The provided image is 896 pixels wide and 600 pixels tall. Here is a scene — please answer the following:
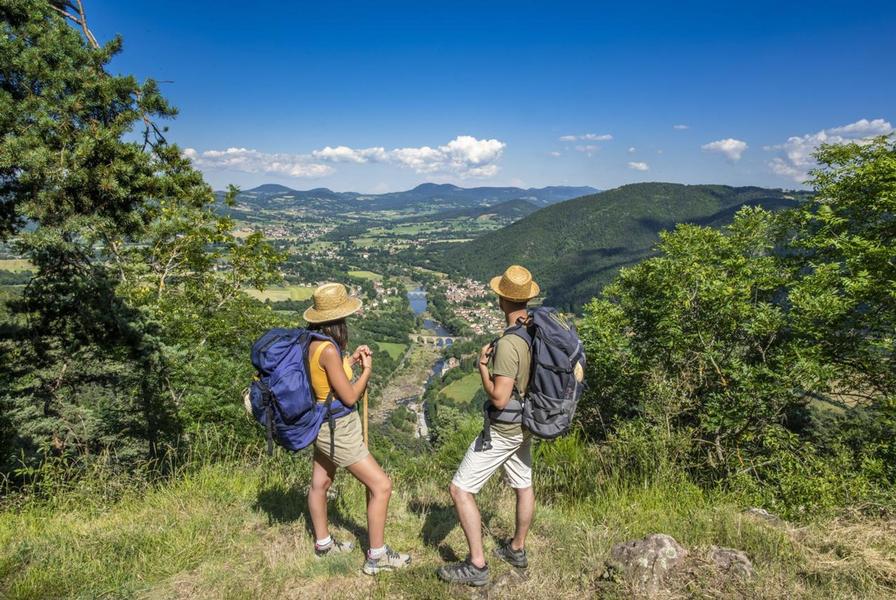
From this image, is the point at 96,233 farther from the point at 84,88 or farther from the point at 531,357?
the point at 531,357

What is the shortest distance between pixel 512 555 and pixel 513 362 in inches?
48.4

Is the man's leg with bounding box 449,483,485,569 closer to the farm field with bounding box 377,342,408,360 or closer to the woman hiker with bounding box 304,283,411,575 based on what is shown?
the woman hiker with bounding box 304,283,411,575

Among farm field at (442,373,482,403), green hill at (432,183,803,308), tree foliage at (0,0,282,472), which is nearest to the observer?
tree foliage at (0,0,282,472)

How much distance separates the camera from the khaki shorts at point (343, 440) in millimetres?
2422

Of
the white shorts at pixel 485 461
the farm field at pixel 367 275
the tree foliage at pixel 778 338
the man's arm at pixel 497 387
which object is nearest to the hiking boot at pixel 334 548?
the white shorts at pixel 485 461

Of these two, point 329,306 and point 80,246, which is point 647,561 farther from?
point 80,246

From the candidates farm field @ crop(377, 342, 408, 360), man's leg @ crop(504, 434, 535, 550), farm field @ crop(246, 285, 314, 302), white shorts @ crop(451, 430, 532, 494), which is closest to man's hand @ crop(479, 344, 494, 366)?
white shorts @ crop(451, 430, 532, 494)

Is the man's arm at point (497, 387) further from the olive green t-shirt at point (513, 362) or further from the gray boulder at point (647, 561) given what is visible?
A: the gray boulder at point (647, 561)

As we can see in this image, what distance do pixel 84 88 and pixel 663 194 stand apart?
166557mm

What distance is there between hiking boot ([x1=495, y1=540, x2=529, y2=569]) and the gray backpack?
78cm

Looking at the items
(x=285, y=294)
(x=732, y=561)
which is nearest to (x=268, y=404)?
(x=732, y=561)

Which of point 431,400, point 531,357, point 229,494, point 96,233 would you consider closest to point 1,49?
point 96,233

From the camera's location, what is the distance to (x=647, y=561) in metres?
2.28

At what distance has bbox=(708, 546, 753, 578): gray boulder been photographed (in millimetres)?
2180
